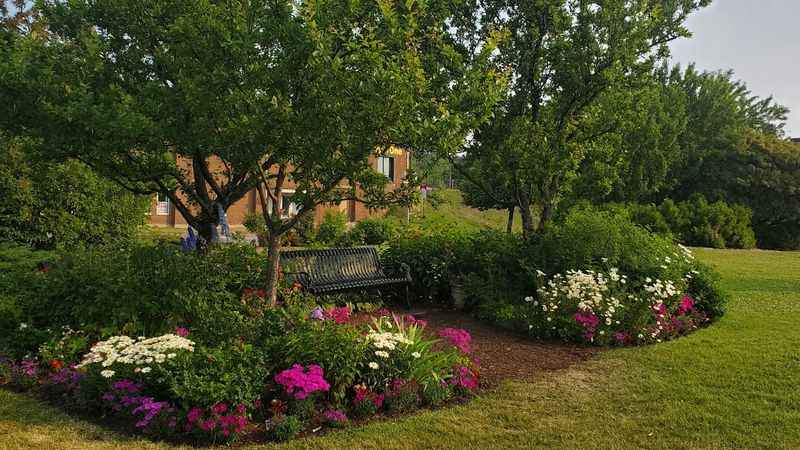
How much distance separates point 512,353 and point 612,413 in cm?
176

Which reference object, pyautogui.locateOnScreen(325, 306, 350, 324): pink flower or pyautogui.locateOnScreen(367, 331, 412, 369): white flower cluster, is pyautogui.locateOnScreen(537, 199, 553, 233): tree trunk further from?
pyautogui.locateOnScreen(367, 331, 412, 369): white flower cluster

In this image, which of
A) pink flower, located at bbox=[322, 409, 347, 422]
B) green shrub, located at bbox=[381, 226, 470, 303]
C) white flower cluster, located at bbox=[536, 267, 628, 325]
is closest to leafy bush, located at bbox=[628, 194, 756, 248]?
green shrub, located at bbox=[381, 226, 470, 303]

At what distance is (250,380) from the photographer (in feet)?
13.9

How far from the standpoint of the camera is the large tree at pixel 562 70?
8.50 meters

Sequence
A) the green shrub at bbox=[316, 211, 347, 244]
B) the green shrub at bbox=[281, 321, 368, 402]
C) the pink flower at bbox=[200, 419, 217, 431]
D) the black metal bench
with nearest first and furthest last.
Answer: the pink flower at bbox=[200, 419, 217, 431], the green shrub at bbox=[281, 321, 368, 402], the black metal bench, the green shrub at bbox=[316, 211, 347, 244]

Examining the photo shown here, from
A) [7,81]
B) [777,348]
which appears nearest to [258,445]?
[7,81]

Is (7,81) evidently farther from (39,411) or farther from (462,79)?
(462,79)

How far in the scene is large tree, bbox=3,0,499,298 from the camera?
4.91 meters

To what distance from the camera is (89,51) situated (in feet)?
18.6

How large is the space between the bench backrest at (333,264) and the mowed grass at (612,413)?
3.68m

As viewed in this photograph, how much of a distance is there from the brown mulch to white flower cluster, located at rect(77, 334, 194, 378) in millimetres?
2583

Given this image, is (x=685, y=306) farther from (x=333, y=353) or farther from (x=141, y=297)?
(x=141, y=297)

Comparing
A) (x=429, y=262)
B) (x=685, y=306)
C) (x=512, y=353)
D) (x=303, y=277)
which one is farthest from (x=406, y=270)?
(x=685, y=306)

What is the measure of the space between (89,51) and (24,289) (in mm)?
2745
